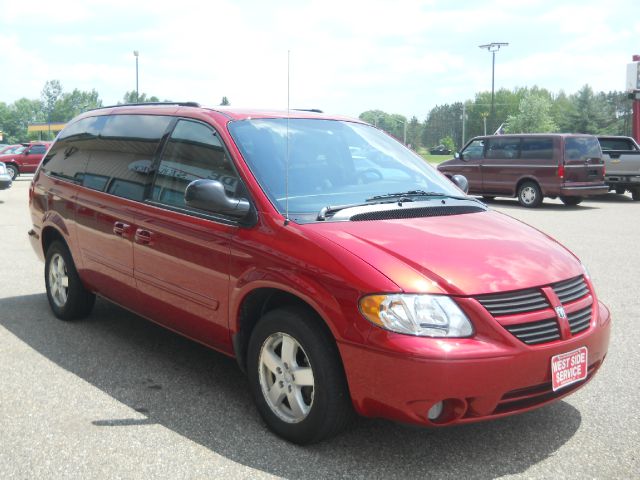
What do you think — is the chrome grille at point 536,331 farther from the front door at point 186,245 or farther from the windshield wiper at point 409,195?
the front door at point 186,245

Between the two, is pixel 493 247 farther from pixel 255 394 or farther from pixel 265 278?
pixel 255 394

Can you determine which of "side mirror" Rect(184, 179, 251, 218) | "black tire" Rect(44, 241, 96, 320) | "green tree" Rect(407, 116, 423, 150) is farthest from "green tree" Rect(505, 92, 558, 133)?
"side mirror" Rect(184, 179, 251, 218)

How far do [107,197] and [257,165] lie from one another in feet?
5.21

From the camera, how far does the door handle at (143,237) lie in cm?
459

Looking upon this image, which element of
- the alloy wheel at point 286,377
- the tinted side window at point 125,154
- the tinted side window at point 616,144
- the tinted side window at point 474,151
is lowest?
the alloy wheel at point 286,377

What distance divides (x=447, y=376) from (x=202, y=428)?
145 cm

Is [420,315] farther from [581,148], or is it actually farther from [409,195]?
[581,148]

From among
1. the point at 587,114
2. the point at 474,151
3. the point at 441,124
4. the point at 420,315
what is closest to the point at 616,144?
the point at 474,151

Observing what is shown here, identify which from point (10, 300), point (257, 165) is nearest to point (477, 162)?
point (10, 300)

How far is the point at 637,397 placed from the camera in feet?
Answer: 14.3

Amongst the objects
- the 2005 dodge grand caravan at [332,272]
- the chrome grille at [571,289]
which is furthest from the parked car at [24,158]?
the chrome grille at [571,289]

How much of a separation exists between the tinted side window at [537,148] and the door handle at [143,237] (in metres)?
15.2

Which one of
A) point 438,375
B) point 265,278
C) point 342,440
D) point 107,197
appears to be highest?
point 107,197

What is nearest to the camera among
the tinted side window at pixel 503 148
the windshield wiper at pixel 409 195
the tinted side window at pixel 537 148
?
the windshield wiper at pixel 409 195
